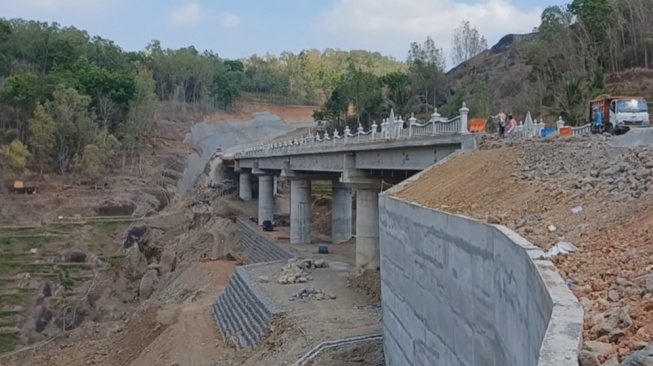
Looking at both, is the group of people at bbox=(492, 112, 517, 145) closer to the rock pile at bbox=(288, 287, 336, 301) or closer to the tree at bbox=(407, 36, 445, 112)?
the rock pile at bbox=(288, 287, 336, 301)

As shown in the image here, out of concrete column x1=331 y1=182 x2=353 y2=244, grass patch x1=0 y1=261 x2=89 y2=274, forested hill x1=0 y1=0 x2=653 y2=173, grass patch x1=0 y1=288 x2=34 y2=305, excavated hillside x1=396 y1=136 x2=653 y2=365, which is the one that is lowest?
grass patch x1=0 y1=288 x2=34 y2=305

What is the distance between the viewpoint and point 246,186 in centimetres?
6850

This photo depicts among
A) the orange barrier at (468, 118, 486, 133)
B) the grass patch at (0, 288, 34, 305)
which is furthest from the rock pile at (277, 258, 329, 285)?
the grass patch at (0, 288, 34, 305)

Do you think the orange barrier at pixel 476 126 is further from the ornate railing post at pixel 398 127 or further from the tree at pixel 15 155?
the tree at pixel 15 155

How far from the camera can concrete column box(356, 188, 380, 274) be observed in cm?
2923

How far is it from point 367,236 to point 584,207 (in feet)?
59.7

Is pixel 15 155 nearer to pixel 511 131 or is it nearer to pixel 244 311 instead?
pixel 244 311

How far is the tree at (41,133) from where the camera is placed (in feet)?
218

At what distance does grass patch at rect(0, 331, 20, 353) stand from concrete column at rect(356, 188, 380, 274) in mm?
21345

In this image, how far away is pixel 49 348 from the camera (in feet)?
114

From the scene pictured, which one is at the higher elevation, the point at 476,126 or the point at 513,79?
the point at 513,79

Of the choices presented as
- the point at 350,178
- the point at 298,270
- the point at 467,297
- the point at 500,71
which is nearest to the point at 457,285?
the point at 467,297

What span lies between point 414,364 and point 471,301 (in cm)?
395

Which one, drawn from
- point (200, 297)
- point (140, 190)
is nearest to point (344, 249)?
point (200, 297)
